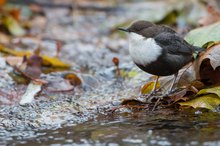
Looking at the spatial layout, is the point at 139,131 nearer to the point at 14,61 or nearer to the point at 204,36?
the point at 204,36

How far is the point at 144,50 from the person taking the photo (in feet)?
14.5

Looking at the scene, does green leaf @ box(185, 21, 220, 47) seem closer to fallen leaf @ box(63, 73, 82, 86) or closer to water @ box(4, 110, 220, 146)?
water @ box(4, 110, 220, 146)

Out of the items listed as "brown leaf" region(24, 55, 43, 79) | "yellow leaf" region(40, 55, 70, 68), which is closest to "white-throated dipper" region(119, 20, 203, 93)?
"brown leaf" region(24, 55, 43, 79)

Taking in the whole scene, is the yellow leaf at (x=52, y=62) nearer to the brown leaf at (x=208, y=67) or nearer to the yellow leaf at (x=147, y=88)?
the yellow leaf at (x=147, y=88)

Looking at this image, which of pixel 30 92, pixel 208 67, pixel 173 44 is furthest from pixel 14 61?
pixel 208 67

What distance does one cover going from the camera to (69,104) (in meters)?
4.52

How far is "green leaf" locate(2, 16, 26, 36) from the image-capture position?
826 centimetres

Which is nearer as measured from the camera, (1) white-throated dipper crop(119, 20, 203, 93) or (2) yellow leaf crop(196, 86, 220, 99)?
(2) yellow leaf crop(196, 86, 220, 99)

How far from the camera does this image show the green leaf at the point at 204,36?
470cm

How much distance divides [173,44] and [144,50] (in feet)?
1.11

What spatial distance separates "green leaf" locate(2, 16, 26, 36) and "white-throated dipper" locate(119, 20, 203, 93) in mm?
3870

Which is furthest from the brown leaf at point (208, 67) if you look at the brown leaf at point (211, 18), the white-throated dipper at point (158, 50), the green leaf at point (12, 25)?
the green leaf at point (12, 25)

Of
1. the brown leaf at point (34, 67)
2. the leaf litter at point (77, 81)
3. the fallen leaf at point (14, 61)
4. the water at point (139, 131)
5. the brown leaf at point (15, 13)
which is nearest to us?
the water at point (139, 131)

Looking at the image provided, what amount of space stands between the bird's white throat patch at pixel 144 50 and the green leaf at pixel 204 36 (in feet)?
1.64
